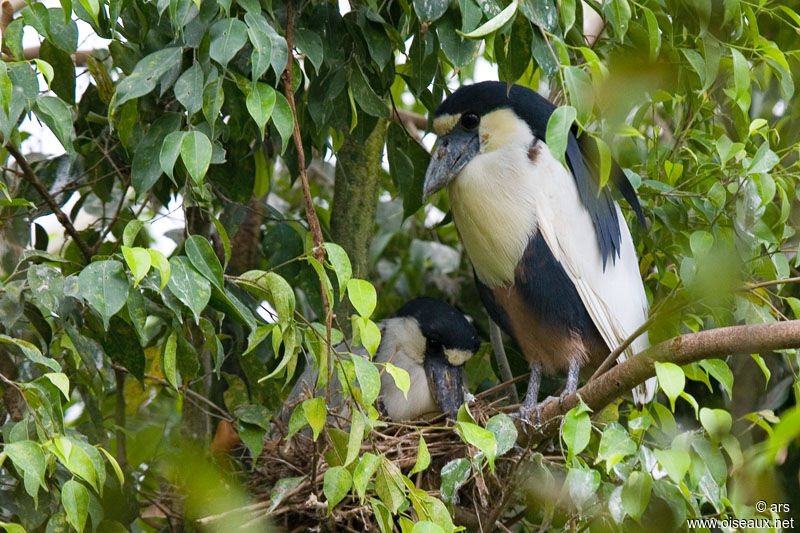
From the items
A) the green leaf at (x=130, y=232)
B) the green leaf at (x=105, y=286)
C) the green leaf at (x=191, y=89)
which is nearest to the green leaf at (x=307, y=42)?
the green leaf at (x=191, y=89)

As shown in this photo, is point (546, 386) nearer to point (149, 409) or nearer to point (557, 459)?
point (557, 459)

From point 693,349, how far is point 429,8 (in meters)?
0.86

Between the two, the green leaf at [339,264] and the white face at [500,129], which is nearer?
the green leaf at [339,264]

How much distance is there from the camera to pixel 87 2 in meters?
1.72

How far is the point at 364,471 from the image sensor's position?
5.63 ft

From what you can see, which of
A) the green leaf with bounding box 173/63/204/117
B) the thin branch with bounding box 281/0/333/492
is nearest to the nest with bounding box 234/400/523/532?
the thin branch with bounding box 281/0/333/492

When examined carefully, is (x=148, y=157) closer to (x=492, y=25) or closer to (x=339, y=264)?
(x=339, y=264)

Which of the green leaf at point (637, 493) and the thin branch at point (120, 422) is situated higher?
the green leaf at point (637, 493)

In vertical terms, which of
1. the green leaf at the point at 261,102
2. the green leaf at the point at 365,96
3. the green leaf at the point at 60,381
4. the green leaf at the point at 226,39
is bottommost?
the green leaf at the point at 60,381

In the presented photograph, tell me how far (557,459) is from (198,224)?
1.16 metres

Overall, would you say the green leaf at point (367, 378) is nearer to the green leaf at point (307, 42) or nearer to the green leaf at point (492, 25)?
the green leaf at point (492, 25)

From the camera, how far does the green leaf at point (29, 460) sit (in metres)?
1.54

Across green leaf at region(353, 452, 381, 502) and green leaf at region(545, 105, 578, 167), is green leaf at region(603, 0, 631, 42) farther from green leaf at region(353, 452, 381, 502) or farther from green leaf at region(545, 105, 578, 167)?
green leaf at region(353, 452, 381, 502)

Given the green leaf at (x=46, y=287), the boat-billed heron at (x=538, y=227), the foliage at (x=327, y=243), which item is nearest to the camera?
the foliage at (x=327, y=243)
